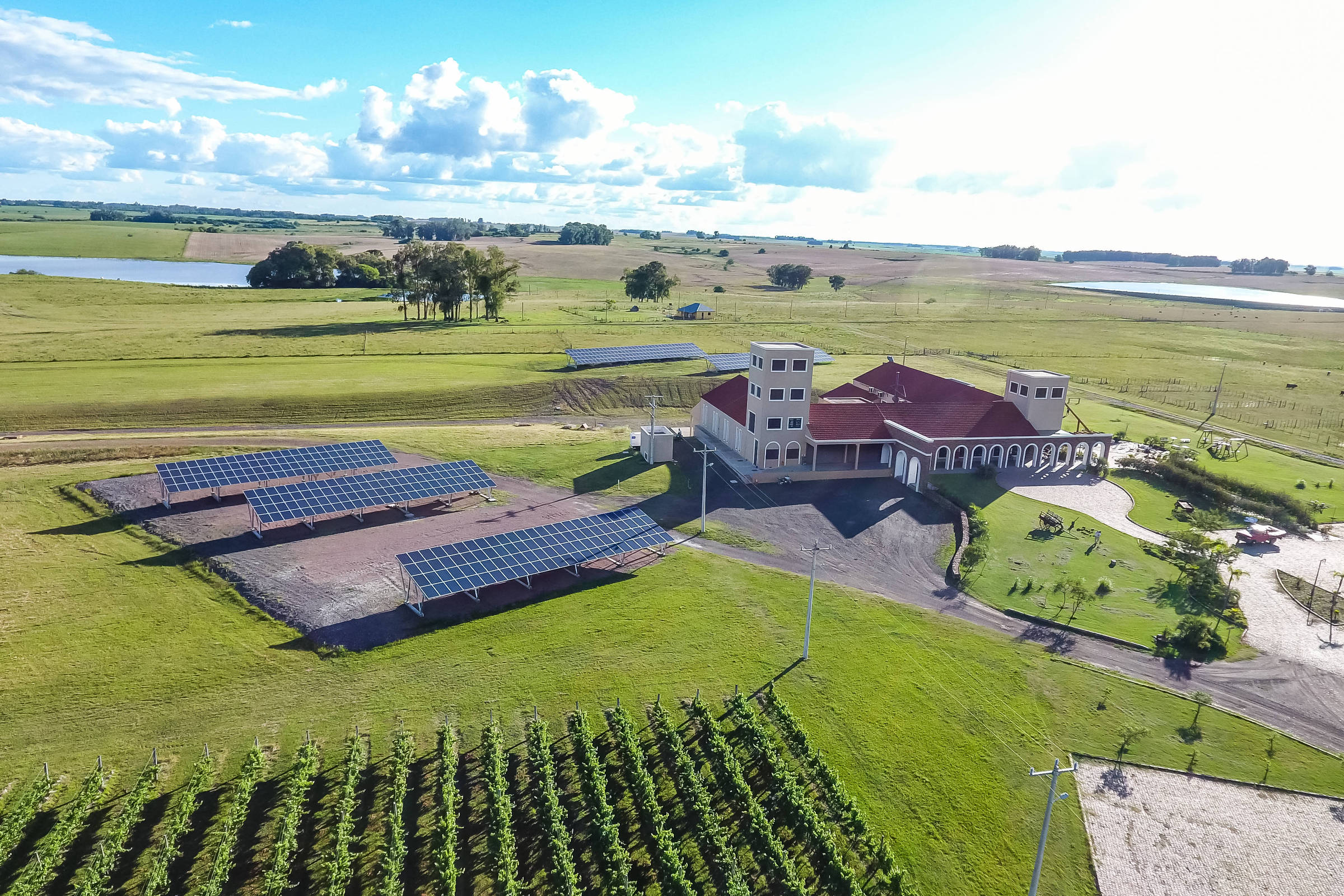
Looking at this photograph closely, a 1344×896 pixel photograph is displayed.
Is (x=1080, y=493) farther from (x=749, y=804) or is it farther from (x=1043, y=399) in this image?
(x=749, y=804)

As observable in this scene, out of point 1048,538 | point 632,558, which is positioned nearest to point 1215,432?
point 1048,538

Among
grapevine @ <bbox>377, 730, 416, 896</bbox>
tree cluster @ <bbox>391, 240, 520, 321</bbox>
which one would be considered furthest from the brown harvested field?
tree cluster @ <bbox>391, 240, 520, 321</bbox>

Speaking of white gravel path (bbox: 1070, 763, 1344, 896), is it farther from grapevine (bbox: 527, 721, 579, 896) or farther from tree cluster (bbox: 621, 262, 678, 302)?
tree cluster (bbox: 621, 262, 678, 302)

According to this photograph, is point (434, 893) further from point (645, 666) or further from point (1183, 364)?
point (1183, 364)

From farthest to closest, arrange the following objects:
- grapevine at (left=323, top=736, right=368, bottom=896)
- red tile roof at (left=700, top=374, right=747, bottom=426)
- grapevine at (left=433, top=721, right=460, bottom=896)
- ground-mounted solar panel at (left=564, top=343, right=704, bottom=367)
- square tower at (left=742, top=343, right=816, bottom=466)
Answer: ground-mounted solar panel at (left=564, top=343, right=704, bottom=367)
red tile roof at (left=700, top=374, right=747, bottom=426)
square tower at (left=742, top=343, right=816, bottom=466)
grapevine at (left=433, top=721, right=460, bottom=896)
grapevine at (left=323, top=736, right=368, bottom=896)

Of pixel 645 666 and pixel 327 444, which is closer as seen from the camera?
A: pixel 645 666
